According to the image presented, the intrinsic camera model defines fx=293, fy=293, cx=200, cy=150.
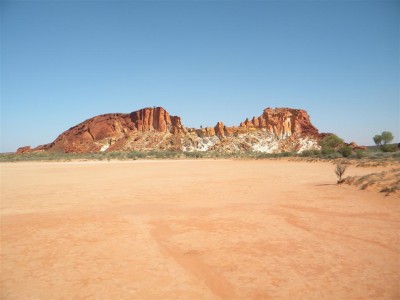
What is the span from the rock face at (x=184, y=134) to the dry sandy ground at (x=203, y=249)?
2782 inches

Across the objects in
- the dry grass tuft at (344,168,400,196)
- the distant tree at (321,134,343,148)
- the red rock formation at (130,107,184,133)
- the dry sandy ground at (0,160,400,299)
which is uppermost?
the red rock formation at (130,107,184,133)

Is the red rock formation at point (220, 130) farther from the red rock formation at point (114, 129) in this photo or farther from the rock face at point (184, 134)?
the red rock formation at point (114, 129)

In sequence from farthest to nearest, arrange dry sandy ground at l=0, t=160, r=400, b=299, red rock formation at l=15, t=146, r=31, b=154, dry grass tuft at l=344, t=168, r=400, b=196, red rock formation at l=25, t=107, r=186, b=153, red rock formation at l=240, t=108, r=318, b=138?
red rock formation at l=15, t=146, r=31, b=154, red rock formation at l=25, t=107, r=186, b=153, red rock formation at l=240, t=108, r=318, b=138, dry grass tuft at l=344, t=168, r=400, b=196, dry sandy ground at l=0, t=160, r=400, b=299

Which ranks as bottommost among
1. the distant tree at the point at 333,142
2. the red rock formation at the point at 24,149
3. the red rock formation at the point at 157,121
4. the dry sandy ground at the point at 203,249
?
the dry sandy ground at the point at 203,249

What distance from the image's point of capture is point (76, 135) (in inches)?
4225

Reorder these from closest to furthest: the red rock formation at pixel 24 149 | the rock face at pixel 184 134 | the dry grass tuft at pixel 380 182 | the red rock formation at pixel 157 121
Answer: the dry grass tuft at pixel 380 182 < the rock face at pixel 184 134 < the red rock formation at pixel 157 121 < the red rock formation at pixel 24 149

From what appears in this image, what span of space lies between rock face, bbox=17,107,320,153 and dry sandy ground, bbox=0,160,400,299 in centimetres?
7067

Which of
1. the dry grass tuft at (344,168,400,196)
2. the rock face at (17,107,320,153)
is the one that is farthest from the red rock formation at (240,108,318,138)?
the dry grass tuft at (344,168,400,196)

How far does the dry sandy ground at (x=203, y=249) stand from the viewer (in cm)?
423

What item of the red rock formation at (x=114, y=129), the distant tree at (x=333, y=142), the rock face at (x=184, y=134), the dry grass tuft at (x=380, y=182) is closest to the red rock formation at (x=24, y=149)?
the red rock formation at (x=114, y=129)

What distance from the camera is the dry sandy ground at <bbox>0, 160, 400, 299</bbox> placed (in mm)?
4234

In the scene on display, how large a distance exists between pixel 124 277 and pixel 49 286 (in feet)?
3.56

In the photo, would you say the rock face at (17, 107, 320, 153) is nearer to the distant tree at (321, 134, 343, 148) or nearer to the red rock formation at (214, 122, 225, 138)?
the red rock formation at (214, 122, 225, 138)

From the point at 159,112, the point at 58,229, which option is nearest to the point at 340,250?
the point at 58,229
